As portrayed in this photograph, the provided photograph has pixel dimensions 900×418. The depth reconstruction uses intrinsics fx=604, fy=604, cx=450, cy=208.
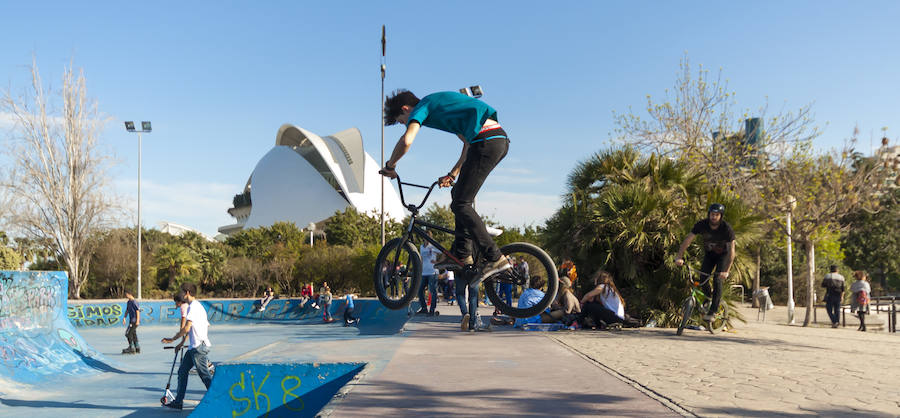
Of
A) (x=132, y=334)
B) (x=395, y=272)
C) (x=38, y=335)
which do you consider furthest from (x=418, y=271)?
(x=132, y=334)

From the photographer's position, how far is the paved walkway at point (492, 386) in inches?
231

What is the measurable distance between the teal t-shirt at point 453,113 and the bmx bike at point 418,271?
1.37 feet

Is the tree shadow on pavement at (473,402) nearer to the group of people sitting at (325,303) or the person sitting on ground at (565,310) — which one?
the person sitting on ground at (565,310)

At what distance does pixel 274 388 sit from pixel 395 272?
536 cm

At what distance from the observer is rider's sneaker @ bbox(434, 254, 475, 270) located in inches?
169

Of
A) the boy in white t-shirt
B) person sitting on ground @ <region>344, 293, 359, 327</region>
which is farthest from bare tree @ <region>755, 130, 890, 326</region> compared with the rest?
the boy in white t-shirt

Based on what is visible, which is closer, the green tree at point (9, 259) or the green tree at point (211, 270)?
the green tree at point (9, 259)

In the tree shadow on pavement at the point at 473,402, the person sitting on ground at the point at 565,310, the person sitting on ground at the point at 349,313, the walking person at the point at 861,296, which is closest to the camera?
the tree shadow on pavement at the point at 473,402

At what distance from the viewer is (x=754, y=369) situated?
850cm

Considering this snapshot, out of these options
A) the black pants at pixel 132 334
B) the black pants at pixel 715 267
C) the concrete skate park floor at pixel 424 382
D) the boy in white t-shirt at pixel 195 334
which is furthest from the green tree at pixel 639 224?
the black pants at pixel 132 334

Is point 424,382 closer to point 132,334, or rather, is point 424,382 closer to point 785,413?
point 785,413

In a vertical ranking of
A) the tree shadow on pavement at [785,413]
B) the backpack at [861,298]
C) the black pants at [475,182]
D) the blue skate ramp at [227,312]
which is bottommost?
the blue skate ramp at [227,312]

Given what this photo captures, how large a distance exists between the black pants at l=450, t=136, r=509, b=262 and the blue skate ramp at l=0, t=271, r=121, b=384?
1477 cm

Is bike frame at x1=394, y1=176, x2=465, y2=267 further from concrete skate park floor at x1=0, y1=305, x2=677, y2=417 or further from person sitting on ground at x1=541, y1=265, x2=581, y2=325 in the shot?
person sitting on ground at x1=541, y1=265, x2=581, y2=325
